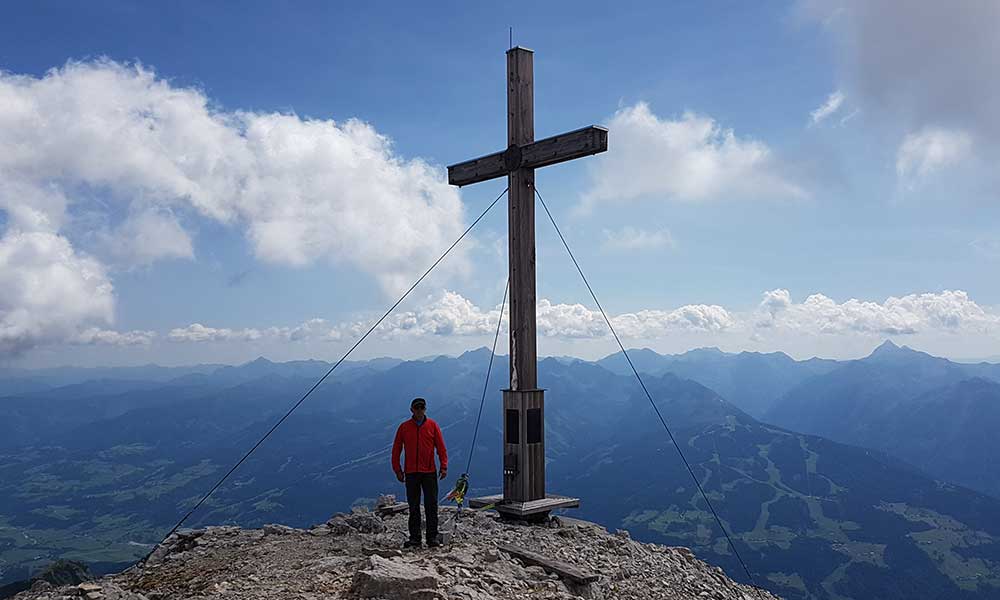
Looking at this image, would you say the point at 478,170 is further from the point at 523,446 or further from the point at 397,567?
the point at 397,567

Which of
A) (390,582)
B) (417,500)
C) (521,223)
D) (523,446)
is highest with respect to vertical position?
(521,223)

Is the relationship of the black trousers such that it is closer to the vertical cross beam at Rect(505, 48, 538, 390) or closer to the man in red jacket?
the man in red jacket

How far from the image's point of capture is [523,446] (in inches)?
523

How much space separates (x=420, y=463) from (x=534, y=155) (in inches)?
250

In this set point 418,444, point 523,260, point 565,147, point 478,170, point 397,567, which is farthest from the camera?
point 478,170

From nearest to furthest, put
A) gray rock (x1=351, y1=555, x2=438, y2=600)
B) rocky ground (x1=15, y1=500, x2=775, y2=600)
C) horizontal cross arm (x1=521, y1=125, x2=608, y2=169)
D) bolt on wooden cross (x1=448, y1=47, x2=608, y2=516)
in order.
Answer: gray rock (x1=351, y1=555, x2=438, y2=600) < rocky ground (x1=15, y1=500, x2=775, y2=600) < horizontal cross arm (x1=521, y1=125, x2=608, y2=169) < bolt on wooden cross (x1=448, y1=47, x2=608, y2=516)

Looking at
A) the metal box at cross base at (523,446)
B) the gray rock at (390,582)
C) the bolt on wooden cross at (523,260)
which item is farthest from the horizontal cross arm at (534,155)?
the gray rock at (390,582)

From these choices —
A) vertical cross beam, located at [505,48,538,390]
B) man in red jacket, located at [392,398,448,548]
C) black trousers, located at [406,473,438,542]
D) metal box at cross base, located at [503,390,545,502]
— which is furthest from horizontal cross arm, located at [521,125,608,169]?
black trousers, located at [406,473,438,542]

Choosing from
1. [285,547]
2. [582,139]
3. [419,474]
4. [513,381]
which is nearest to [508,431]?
[513,381]

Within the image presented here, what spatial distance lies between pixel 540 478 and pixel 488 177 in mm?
6067

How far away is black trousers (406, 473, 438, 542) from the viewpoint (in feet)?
33.9

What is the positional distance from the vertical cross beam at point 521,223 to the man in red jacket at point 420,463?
3165 millimetres

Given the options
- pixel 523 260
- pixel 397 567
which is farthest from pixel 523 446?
pixel 397 567

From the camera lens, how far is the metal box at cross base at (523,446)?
1323cm
